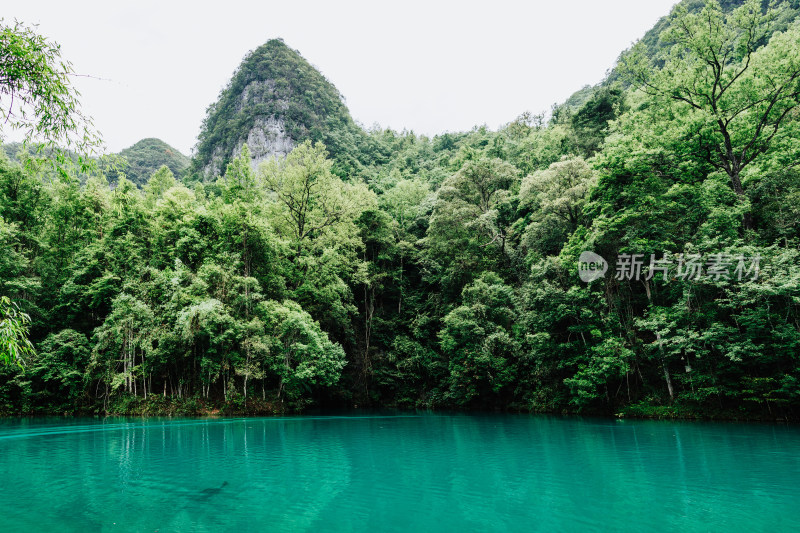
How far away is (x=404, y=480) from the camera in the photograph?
843 centimetres

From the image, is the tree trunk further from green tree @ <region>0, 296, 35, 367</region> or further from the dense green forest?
green tree @ <region>0, 296, 35, 367</region>

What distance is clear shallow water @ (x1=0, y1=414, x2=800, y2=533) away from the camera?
5945 mm

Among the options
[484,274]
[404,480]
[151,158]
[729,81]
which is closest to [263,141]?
[151,158]

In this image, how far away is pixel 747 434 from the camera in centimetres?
1336

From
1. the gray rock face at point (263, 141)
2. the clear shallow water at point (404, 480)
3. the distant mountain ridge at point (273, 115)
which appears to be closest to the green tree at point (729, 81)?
the clear shallow water at point (404, 480)

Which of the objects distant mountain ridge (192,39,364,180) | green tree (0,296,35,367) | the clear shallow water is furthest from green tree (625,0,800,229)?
distant mountain ridge (192,39,364,180)

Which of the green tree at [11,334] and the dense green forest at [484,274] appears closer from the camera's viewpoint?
the green tree at [11,334]

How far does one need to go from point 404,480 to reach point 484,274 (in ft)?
59.1

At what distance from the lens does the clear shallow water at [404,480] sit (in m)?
5.95

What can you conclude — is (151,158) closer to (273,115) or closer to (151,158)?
(151,158)

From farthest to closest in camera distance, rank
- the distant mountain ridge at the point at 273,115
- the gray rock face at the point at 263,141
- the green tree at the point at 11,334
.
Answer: the distant mountain ridge at the point at 273,115, the gray rock face at the point at 263,141, the green tree at the point at 11,334

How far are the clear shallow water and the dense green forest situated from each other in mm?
4749

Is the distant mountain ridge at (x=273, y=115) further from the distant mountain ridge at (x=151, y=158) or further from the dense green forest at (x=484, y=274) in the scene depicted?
the dense green forest at (x=484, y=274)

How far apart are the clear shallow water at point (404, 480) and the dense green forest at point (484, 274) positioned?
4749 mm
